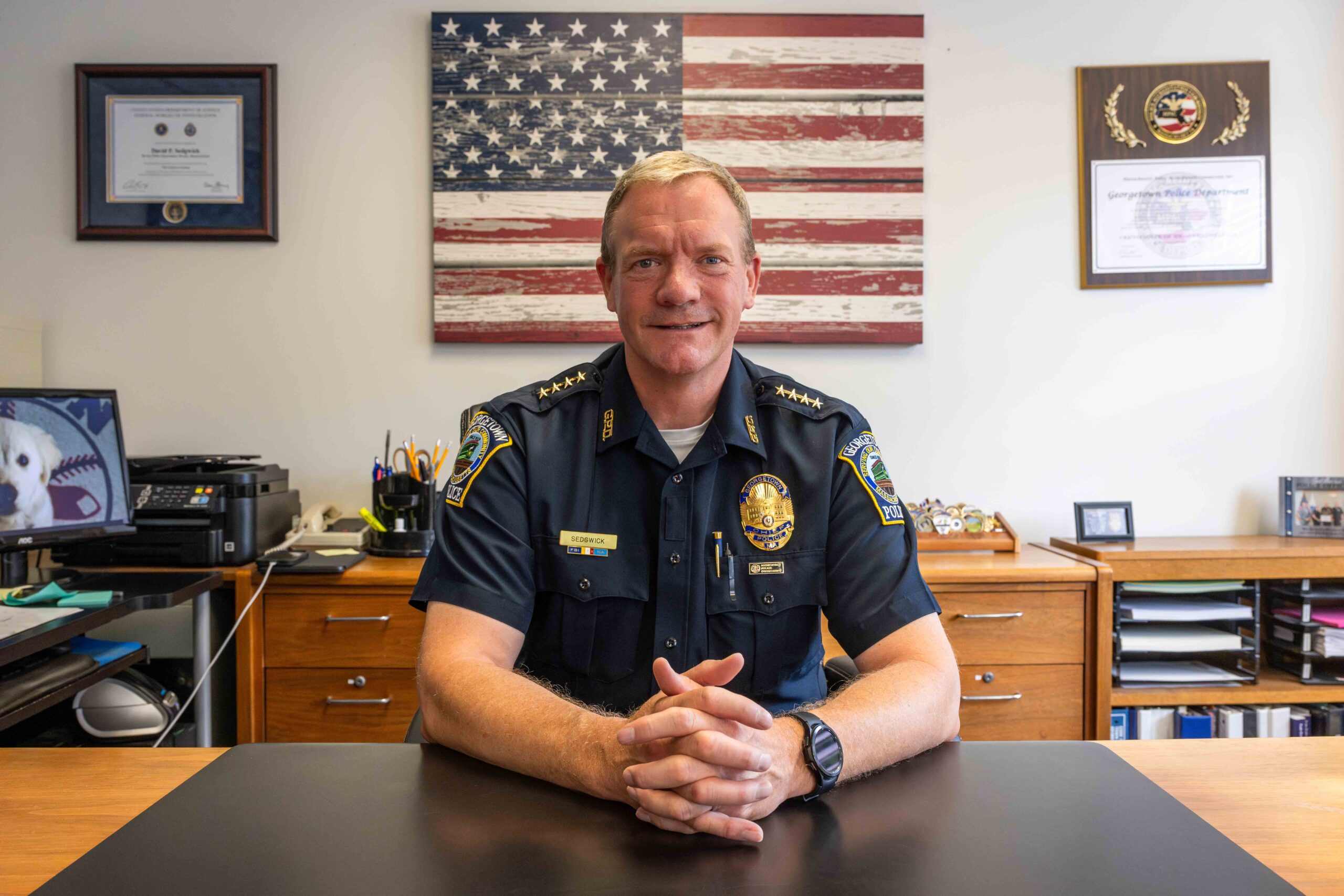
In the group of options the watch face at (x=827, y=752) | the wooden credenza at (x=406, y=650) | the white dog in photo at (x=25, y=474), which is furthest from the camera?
the wooden credenza at (x=406, y=650)

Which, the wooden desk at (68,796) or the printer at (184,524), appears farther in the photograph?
the printer at (184,524)

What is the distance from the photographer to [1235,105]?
252cm

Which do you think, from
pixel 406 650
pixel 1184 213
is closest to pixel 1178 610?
pixel 1184 213

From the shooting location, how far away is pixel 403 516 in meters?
2.19

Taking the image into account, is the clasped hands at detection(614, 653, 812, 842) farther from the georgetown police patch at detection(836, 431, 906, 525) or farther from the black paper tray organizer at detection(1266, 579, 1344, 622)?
the black paper tray organizer at detection(1266, 579, 1344, 622)

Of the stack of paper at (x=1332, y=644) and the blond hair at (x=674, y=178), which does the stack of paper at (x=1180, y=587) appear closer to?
the stack of paper at (x=1332, y=644)

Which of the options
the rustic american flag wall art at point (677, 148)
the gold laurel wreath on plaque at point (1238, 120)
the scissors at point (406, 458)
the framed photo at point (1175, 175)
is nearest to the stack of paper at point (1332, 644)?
the framed photo at point (1175, 175)

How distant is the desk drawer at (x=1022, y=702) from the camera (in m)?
2.06

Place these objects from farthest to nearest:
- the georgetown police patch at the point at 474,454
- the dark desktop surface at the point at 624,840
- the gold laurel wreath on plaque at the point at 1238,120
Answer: the gold laurel wreath on plaque at the point at 1238,120
the georgetown police patch at the point at 474,454
the dark desktop surface at the point at 624,840

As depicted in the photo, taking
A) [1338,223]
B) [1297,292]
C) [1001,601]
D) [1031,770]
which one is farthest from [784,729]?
[1338,223]

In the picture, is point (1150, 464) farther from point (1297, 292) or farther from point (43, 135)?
point (43, 135)

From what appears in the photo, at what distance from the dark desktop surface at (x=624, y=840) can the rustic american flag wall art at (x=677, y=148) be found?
1861 mm

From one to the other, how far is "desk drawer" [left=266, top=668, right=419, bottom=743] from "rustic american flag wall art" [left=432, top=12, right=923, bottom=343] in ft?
3.41

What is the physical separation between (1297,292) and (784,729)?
269 cm
